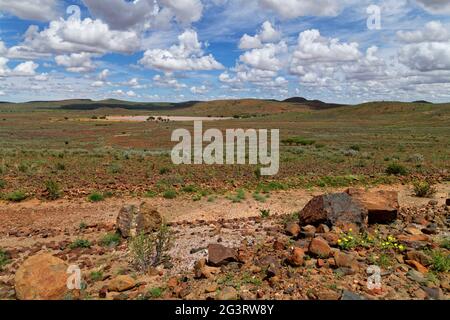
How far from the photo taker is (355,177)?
690 inches

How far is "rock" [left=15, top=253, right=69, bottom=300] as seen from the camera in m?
5.57

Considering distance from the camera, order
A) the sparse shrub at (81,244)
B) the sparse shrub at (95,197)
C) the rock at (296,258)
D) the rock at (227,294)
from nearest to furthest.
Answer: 1. the rock at (227,294)
2. the rock at (296,258)
3. the sparse shrub at (81,244)
4. the sparse shrub at (95,197)

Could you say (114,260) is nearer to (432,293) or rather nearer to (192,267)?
(192,267)


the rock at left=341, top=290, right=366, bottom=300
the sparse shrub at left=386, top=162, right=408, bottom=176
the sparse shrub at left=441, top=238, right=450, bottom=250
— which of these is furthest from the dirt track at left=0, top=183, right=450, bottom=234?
the rock at left=341, top=290, right=366, bottom=300

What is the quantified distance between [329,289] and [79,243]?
5.89 metres

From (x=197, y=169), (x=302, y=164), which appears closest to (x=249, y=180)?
(x=197, y=169)

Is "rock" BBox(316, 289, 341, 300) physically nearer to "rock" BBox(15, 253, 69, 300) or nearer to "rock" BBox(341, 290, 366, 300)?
"rock" BBox(341, 290, 366, 300)

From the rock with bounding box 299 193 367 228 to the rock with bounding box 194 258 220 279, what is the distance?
116 inches

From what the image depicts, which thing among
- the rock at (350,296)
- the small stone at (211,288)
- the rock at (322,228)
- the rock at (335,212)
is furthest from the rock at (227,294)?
the rock at (335,212)

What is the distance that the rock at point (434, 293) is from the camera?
196 inches

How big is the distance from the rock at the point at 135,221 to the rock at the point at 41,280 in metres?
2.98

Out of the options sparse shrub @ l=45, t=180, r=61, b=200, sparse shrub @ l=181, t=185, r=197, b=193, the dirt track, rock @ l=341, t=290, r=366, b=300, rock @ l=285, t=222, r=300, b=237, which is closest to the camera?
rock @ l=341, t=290, r=366, b=300

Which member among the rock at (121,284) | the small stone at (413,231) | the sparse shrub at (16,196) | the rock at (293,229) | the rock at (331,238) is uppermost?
the rock at (331,238)

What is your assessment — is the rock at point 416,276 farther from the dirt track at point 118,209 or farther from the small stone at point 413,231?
the dirt track at point 118,209
